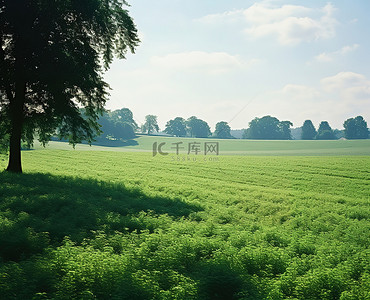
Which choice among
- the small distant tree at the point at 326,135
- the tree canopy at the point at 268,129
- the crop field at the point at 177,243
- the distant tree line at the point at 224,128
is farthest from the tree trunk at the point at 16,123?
the small distant tree at the point at 326,135

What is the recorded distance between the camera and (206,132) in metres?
177

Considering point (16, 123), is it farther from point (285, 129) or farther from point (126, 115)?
point (126, 115)

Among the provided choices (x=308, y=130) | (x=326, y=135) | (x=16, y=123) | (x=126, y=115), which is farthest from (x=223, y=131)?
(x=16, y=123)

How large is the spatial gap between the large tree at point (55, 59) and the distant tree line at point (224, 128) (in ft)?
340

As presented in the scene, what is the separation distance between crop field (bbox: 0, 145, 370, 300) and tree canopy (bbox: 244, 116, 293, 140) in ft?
468

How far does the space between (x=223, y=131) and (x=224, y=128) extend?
3.42 metres

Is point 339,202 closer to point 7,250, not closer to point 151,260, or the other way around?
point 151,260

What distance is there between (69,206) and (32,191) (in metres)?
3.64

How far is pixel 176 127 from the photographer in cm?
17750

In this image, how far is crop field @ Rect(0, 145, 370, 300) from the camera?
23.4 ft

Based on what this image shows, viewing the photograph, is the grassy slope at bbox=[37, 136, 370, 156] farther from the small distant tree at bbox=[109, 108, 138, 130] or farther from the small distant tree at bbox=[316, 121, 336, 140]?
the small distant tree at bbox=[109, 108, 138, 130]

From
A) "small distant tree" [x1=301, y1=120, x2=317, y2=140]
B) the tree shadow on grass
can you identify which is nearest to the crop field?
the tree shadow on grass

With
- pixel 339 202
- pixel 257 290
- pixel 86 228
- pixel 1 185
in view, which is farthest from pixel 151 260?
pixel 339 202

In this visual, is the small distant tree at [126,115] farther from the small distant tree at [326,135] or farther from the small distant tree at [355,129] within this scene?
the small distant tree at [355,129]
